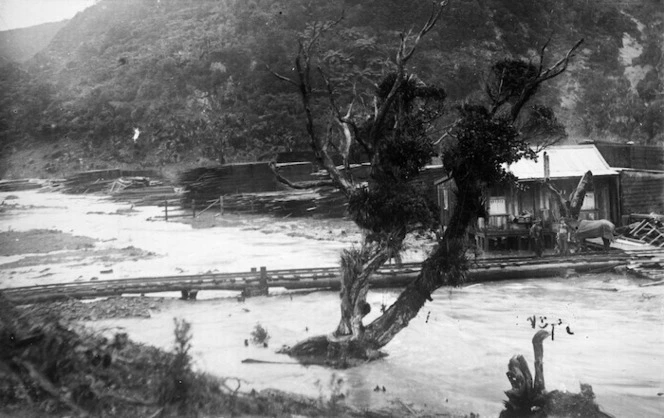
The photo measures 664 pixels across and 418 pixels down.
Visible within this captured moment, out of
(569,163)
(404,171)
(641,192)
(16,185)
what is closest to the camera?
(404,171)

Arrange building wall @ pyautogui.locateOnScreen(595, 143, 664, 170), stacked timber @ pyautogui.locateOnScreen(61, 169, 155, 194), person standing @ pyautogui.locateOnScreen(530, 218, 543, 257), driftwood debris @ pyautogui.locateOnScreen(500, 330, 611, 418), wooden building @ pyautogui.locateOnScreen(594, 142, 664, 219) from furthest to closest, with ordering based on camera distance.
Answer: building wall @ pyautogui.locateOnScreen(595, 143, 664, 170) → wooden building @ pyautogui.locateOnScreen(594, 142, 664, 219) → stacked timber @ pyautogui.locateOnScreen(61, 169, 155, 194) → person standing @ pyautogui.locateOnScreen(530, 218, 543, 257) → driftwood debris @ pyautogui.locateOnScreen(500, 330, 611, 418)

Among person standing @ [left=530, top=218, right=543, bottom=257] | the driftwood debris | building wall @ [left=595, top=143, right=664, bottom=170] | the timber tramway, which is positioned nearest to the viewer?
the driftwood debris

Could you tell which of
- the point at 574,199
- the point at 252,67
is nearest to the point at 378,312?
the point at 574,199

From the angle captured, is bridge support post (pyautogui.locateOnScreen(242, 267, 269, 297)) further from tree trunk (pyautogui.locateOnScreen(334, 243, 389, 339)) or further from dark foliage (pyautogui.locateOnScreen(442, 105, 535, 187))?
dark foliage (pyautogui.locateOnScreen(442, 105, 535, 187))

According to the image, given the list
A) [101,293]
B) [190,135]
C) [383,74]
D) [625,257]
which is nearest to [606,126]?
[625,257]

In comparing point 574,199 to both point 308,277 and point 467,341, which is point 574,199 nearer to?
point 467,341

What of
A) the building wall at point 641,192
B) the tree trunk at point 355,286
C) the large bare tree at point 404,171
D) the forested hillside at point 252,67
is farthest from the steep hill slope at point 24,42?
the building wall at point 641,192

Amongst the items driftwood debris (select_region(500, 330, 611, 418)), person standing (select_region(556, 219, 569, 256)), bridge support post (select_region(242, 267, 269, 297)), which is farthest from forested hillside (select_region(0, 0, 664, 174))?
driftwood debris (select_region(500, 330, 611, 418))
